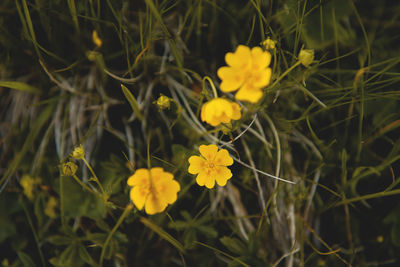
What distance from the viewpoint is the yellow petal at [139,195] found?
31.8 inches

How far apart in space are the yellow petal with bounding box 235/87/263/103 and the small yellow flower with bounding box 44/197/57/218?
779 mm

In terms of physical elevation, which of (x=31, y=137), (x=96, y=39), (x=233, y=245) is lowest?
(x=233, y=245)

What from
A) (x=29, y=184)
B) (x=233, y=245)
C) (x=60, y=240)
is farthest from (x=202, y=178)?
(x=29, y=184)

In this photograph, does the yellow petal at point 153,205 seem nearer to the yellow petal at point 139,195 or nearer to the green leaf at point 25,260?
the yellow petal at point 139,195

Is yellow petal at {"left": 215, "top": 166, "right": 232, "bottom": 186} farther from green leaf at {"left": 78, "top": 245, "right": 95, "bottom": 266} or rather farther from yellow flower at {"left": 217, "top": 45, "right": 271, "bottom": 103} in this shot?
green leaf at {"left": 78, "top": 245, "right": 95, "bottom": 266}

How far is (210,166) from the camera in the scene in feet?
2.91

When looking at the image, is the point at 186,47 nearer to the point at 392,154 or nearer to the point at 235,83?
the point at 235,83

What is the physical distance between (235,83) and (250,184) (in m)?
0.46

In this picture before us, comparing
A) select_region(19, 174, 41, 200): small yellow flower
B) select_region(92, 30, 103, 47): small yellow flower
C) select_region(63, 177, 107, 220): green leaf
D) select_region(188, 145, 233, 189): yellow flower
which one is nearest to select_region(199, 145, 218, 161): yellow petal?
select_region(188, 145, 233, 189): yellow flower

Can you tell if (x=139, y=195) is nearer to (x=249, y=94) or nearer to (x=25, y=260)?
(x=249, y=94)

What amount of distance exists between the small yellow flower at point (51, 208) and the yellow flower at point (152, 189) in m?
0.43

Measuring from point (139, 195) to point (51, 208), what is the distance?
45 centimetres

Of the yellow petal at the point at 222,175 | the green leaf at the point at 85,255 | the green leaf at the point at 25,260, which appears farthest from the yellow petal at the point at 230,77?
the green leaf at the point at 25,260

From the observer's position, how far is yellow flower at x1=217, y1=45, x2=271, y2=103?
0.72m
